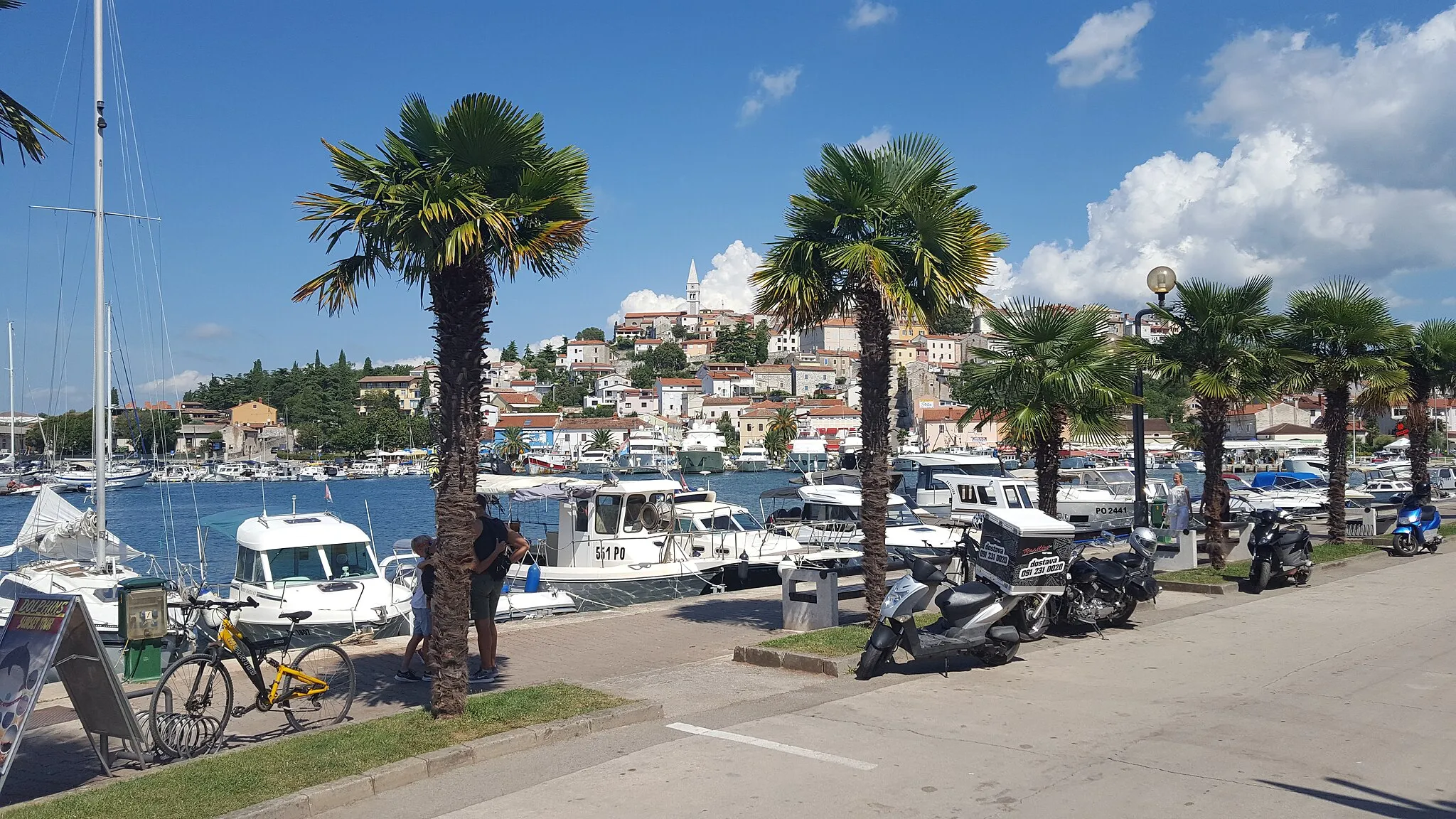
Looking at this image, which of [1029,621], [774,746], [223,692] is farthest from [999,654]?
[223,692]

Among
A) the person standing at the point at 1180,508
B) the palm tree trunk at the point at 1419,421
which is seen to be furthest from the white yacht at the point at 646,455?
the palm tree trunk at the point at 1419,421

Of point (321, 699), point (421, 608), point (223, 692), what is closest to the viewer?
point (223, 692)

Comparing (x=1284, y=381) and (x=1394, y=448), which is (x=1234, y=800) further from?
(x=1394, y=448)

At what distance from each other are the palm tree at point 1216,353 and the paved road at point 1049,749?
22.9ft

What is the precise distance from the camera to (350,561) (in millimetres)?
18562

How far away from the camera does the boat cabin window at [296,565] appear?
17.8 m

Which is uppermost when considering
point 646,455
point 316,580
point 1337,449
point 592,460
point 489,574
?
point 1337,449

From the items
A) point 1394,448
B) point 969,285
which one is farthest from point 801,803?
point 1394,448

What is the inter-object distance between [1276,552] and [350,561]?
50.0 ft

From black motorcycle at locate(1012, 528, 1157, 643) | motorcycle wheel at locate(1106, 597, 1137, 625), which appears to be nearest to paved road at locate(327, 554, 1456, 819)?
black motorcycle at locate(1012, 528, 1157, 643)

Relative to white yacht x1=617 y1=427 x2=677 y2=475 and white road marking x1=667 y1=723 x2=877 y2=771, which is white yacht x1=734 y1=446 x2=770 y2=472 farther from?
white road marking x1=667 y1=723 x2=877 y2=771

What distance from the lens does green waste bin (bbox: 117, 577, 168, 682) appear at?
1026 centimetres

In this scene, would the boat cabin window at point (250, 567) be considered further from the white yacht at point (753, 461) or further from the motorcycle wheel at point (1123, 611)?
the white yacht at point (753, 461)

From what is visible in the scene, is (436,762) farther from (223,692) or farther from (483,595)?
(483,595)
